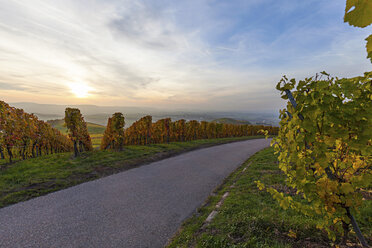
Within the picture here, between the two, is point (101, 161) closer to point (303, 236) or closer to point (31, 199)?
point (31, 199)

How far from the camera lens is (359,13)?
3.06 ft

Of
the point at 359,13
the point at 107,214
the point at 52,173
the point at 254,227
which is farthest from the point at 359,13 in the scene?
the point at 52,173

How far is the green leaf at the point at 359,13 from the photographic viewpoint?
89 cm

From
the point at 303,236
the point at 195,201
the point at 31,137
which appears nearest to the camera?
the point at 303,236

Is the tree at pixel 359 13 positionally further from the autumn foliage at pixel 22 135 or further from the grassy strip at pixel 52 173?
the autumn foliage at pixel 22 135

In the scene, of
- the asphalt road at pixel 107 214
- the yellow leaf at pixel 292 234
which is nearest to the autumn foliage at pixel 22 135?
→ the asphalt road at pixel 107 214

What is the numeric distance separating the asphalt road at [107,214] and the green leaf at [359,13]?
4204mm

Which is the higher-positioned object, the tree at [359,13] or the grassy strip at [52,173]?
the tree at [359,13]

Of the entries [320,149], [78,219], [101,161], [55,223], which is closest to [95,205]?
[78,219]

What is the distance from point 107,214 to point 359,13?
5.47 m

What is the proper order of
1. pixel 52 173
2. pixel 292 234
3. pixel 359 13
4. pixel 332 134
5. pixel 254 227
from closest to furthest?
pixel 359 13, pixel 332 134, pixel 292 234, pixel 254 227, pixel 52 173

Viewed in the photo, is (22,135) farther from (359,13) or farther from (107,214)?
(359,13)

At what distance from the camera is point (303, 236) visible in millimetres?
2895

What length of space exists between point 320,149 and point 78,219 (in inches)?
203
